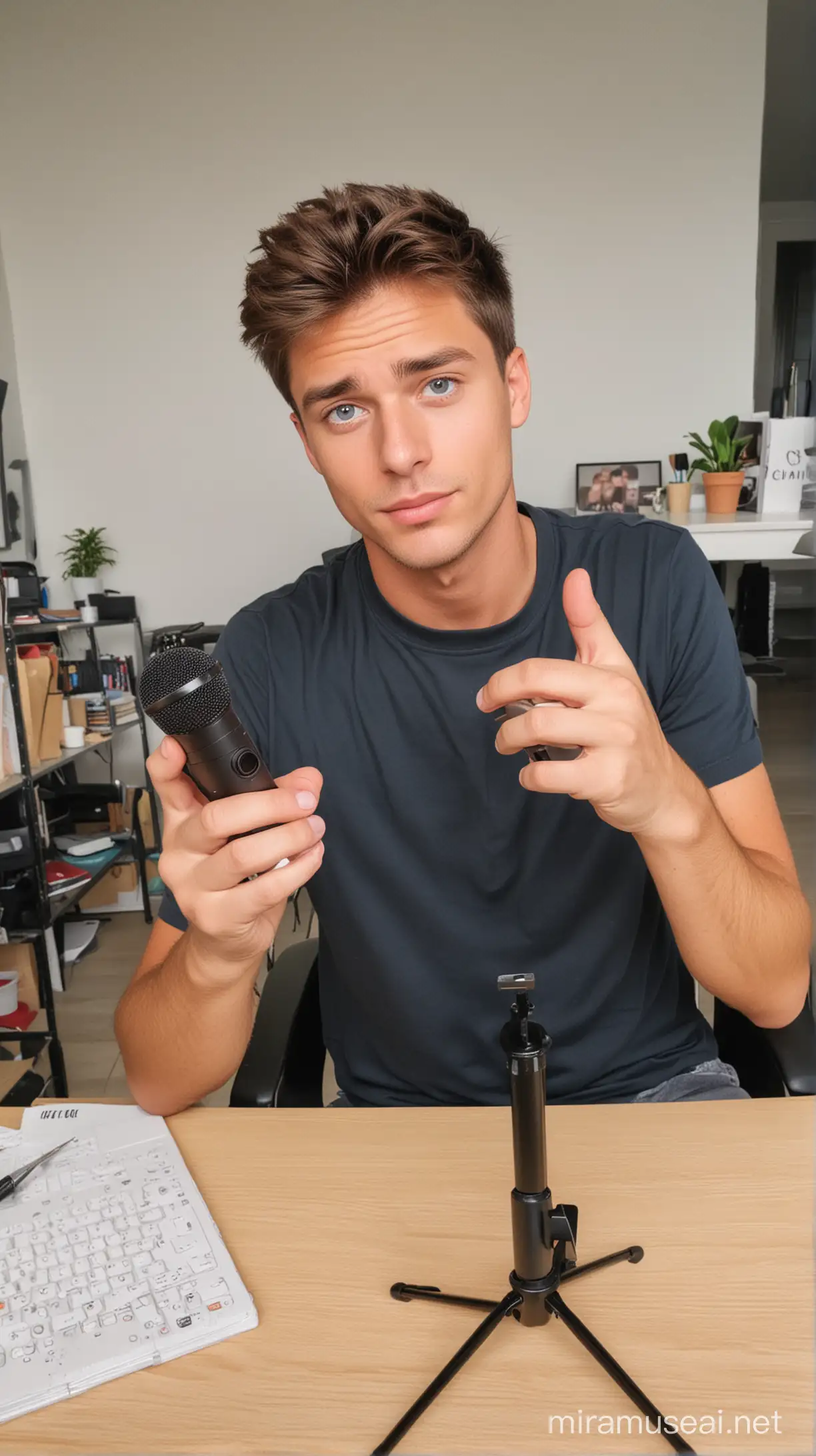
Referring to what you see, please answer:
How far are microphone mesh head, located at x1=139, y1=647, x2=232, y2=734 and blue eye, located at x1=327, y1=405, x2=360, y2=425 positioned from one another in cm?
51

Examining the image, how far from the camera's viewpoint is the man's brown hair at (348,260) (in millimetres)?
1065

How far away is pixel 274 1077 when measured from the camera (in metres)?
1.01

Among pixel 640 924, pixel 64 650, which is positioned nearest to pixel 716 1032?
pixel 640 924

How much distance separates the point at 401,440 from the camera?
1029 millimetres

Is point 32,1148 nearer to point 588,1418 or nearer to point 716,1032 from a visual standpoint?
point 588,1418

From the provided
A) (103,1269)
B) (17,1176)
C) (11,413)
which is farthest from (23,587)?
(103,1269)

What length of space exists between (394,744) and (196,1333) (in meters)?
0.61

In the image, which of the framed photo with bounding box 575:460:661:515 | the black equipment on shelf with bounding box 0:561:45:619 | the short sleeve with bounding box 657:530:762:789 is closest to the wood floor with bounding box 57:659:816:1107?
the framed photo with bounding box 575:460:661:515

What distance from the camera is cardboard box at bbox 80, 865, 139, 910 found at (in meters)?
3.79

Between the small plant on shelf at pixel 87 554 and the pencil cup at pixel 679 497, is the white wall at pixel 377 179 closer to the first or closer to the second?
the small plant on shelf at pixel 87 554

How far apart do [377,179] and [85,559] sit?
1.96m

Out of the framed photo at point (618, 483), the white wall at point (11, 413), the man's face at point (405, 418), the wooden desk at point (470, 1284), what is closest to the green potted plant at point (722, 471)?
the framed photo at point (618, 483)

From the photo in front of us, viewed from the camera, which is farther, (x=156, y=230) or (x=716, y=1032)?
(x=156, y=230)

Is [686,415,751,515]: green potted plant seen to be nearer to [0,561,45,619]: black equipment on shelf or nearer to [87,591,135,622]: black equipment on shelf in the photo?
[0,561,45,619]: black equipment on shelf
